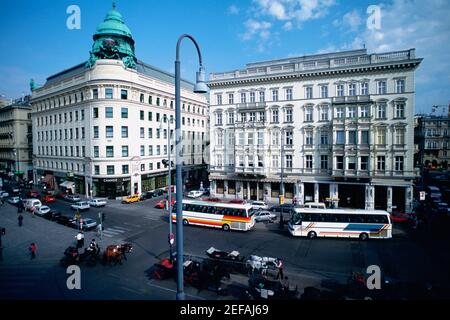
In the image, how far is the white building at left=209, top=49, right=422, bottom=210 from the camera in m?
29.6

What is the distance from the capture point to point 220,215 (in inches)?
966

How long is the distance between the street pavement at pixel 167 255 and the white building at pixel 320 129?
903 cm

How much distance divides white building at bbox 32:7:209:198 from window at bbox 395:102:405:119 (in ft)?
122

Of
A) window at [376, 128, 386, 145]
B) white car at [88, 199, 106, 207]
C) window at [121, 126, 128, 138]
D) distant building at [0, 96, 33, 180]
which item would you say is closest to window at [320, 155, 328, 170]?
window at [376, 128, 386, 145]

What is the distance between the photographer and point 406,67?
94.0 ft

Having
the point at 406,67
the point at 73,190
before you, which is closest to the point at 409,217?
the point at 406,67

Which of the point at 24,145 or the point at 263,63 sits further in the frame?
the point at 24,145

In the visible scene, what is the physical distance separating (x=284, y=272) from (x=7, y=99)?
348ft

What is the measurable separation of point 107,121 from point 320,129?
31.9 meters

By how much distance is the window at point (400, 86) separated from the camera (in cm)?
2912

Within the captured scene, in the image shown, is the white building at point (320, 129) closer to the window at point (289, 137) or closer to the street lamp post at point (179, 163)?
the window at point (289, 137)

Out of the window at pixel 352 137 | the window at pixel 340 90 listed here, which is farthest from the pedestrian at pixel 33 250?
the window at pixel 340 90
